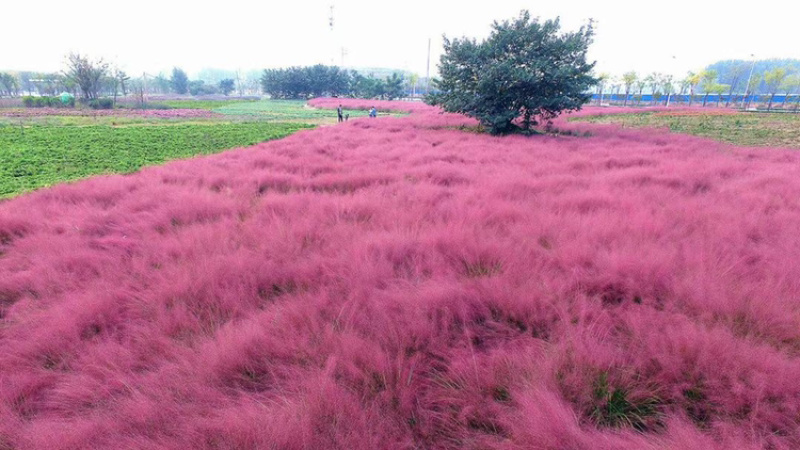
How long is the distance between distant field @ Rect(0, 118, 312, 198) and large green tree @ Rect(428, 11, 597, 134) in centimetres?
875

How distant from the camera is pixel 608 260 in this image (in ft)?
10.2

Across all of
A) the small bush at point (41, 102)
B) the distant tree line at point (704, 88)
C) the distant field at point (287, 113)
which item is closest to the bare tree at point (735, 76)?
the distant tree line at point (704, 88)

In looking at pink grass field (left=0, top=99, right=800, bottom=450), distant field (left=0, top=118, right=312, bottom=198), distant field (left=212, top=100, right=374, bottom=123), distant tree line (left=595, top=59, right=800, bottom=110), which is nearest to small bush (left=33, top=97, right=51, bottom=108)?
distant field (left=212, top=100, right=374, bottom=123)

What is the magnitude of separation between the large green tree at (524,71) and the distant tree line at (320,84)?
41911 mm

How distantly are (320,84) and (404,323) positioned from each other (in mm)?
59554

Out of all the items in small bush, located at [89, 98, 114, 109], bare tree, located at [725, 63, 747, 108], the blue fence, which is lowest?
small bush, located at [89, 98, 114, 109]

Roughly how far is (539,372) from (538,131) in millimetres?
14825

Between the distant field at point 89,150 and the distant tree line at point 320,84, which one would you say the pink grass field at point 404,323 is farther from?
the distant tree line at point 320,84

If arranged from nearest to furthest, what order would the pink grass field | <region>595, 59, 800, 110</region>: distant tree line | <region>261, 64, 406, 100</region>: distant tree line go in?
the pink grass field < <region>595, 59, 800, 110</region>: distant tree line < <region>261, 64, 406, 100</region>: distant tree line

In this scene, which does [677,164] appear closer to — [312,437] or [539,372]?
[539,372]

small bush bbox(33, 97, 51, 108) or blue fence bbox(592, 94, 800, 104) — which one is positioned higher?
blue fence bbox(592, 94, 800, 104)

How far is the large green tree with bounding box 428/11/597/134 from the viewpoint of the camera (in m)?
13.2

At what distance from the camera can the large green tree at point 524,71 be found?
1321 cm

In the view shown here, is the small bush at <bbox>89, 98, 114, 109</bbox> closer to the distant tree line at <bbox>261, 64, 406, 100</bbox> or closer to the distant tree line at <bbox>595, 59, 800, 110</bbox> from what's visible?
the distant tree line at <bbox>261, 64, 406, 100</bbox>
